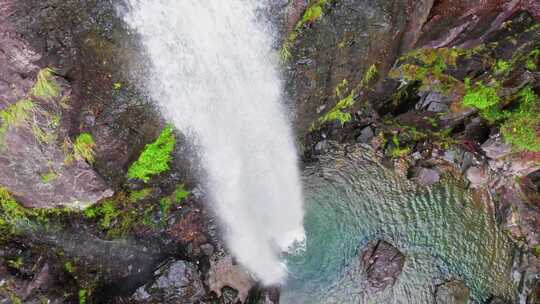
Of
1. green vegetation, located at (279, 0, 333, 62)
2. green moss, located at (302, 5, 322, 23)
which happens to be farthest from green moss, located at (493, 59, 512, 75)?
green moss, located at (302, 5, 322, 23)

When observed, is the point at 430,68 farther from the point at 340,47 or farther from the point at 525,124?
the point at 340,47

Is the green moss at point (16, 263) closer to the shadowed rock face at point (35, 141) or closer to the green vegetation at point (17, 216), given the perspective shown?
the green vegetation at point (17, 216)

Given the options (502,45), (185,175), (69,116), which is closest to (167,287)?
(185,175)

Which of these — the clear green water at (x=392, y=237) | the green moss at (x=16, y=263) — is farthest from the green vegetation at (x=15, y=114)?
the clear green water at (x=392, y=237)

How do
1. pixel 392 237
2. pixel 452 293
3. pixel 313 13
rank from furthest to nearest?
pixel 392 237 < pixel 452 293 < pixel 313 13

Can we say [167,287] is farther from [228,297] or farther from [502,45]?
[502,45]

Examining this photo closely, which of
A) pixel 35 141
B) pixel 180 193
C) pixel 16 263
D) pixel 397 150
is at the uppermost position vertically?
pixel 35 141

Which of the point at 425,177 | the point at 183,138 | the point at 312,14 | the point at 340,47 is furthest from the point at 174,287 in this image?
the point at 425,177
